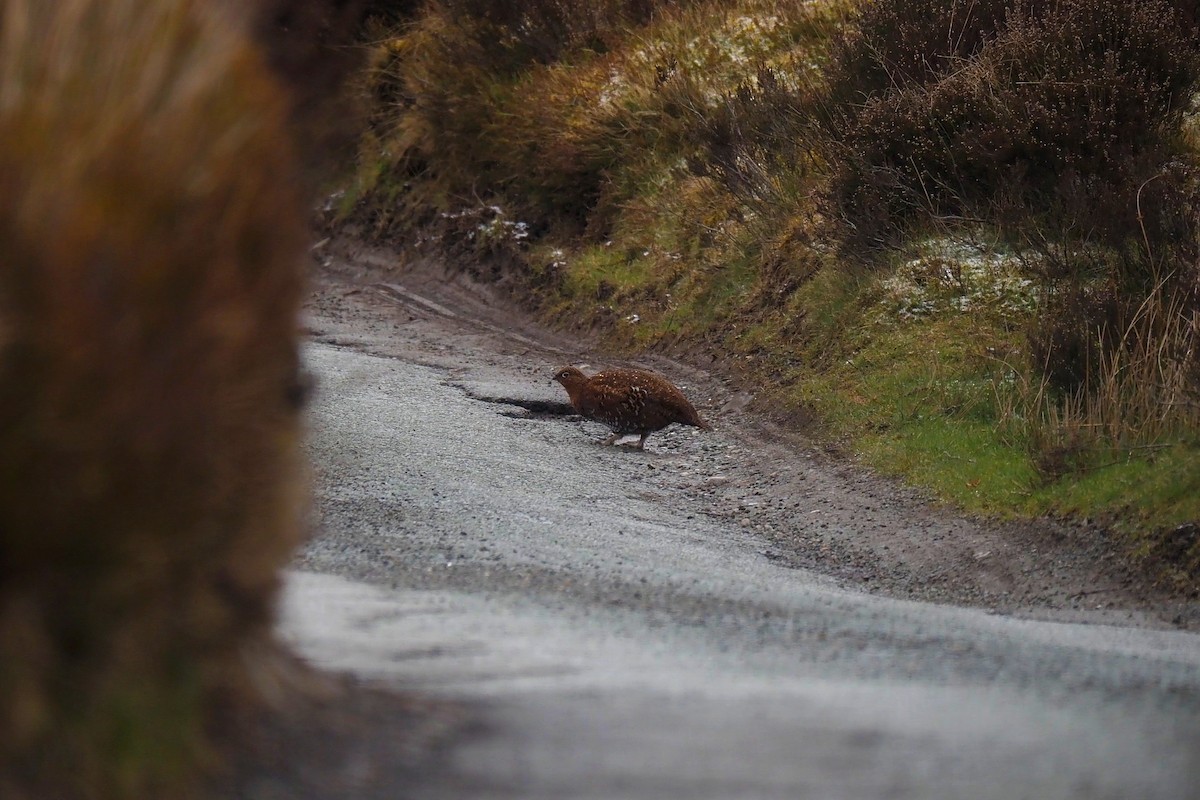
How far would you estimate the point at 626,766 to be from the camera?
3643 mm

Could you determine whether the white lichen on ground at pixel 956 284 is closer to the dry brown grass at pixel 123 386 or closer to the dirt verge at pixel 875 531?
the dirt verge at pixel 875 531

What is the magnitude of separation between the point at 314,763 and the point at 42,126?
1.59 m

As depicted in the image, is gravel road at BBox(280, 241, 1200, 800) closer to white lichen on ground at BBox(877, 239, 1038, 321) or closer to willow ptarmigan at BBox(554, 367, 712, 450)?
willow ptarmigan at BBox(554, 367, 712, 450)

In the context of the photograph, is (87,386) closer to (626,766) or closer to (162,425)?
(162,425)

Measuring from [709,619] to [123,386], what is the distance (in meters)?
3.25

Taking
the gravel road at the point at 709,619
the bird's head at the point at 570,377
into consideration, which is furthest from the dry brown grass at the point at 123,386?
the bird's head at the point at 570,377

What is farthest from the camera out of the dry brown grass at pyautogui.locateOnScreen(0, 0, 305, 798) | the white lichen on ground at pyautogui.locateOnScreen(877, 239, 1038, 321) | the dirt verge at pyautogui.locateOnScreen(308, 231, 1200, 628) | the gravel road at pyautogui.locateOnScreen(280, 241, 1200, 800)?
the white lichen on ground at pyautogui.locateOnScreen(877, 239, 1038, 321)

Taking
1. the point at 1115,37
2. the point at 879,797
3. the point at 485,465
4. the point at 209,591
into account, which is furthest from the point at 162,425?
the point at 1115,37

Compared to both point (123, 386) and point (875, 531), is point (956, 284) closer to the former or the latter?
point (875, 531)

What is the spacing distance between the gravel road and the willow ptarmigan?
282mm

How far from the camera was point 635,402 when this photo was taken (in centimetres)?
1128

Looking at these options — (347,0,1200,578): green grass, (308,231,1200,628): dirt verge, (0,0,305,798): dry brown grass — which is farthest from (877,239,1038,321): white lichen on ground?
(0,0,305,798): dry brown grass

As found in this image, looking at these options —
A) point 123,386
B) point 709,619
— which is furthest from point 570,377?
point 123,386

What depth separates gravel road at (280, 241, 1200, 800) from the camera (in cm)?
381
